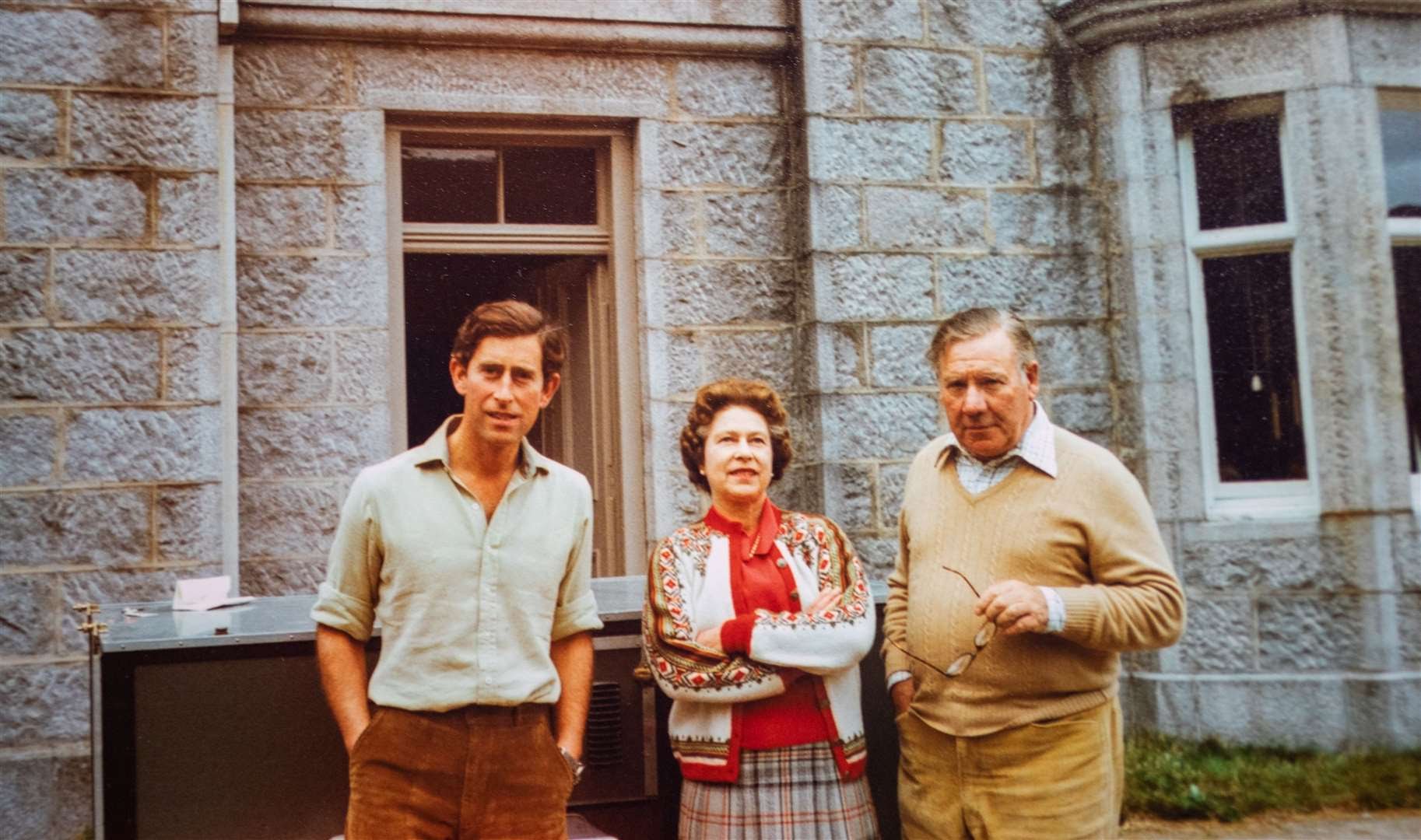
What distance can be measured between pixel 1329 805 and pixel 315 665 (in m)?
4.67

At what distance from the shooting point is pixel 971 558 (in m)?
2.83

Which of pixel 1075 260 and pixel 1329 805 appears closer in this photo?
pixel 1329 805

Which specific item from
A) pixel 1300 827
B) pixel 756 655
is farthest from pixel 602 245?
pixel 1300 827

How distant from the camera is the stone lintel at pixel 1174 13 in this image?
20.8 ft

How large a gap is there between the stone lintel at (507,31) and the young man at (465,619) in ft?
11.7

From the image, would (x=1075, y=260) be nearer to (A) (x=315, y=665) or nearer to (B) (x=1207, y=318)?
(B) (x=1207, y=318)

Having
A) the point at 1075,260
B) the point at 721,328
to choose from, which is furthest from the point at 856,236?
the point at 1075,260

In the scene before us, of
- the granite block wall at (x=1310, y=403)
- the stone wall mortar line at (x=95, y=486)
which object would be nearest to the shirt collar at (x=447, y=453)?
the stone wall mortar line at (x=95, y=486)

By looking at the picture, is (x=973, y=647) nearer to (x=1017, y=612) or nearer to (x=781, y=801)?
(x=1017, y=612)

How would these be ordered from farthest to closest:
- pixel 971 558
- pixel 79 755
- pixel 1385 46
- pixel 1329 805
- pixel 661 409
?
pixel 1385 46 < pixel 661 409 < pixel 1329 805 < pixel 79 755 < pixel 971 558

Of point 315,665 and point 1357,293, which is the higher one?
point 1357,293

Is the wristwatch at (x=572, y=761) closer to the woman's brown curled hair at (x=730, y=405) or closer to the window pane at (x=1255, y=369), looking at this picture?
the woman's brown curled hair at (x=730, y=405)

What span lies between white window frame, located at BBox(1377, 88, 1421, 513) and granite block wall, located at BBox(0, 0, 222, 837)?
575 centimetres

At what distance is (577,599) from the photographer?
2738 millimetres
